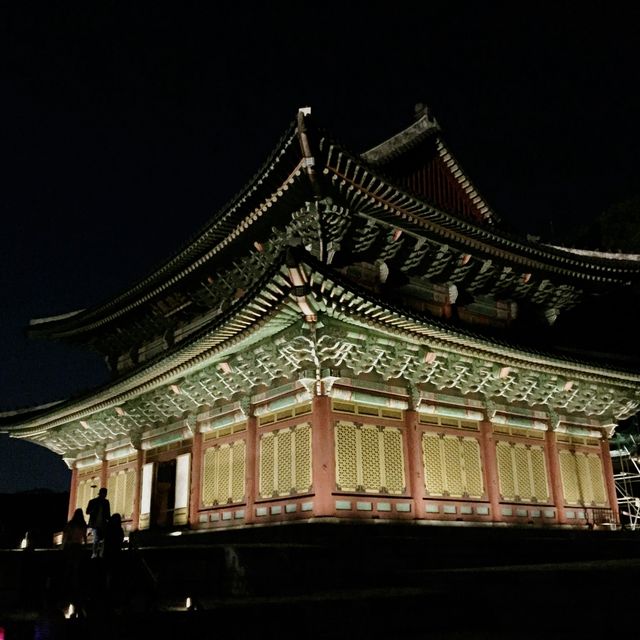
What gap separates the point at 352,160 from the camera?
1667cm

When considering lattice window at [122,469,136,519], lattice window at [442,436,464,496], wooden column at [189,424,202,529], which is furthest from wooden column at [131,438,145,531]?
lattice window at [442,436,464,496]

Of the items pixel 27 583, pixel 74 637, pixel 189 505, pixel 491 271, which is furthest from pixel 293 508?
pixel 491 271

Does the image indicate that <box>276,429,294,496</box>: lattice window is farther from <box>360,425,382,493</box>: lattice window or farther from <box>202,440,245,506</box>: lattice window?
<box>360,425,382,493</box>: lattice window

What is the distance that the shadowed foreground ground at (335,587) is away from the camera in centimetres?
937

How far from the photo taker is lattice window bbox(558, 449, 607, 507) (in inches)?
840

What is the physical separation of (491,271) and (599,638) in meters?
14.5

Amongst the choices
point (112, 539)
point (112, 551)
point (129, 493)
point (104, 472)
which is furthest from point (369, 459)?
point (104, 472)

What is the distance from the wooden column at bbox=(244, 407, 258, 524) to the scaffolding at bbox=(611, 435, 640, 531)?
17402 millimetres

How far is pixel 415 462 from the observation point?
1798cm

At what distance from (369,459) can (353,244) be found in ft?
20.2

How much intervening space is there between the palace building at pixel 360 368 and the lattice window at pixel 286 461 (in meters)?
0.05

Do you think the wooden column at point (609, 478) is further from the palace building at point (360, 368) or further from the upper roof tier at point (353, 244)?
the upper roof tier at point (353, 244)

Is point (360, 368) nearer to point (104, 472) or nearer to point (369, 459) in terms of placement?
point (369, 459)

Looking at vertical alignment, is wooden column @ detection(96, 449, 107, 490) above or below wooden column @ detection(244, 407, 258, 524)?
above
